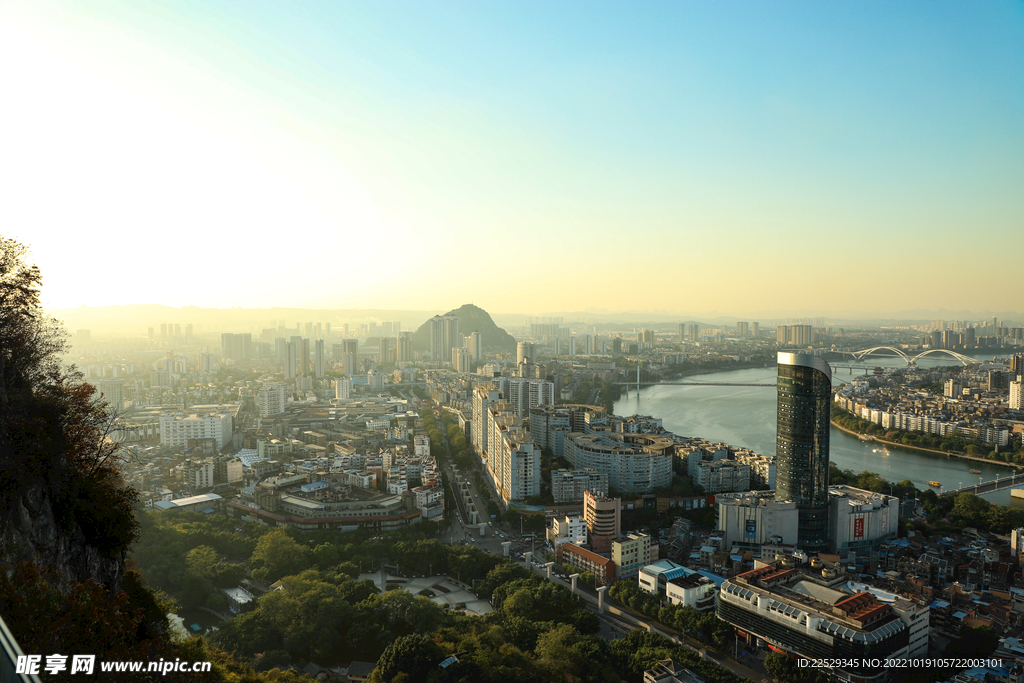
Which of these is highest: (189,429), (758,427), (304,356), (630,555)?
(304,356)

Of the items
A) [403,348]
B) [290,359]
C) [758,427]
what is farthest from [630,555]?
[403,348]

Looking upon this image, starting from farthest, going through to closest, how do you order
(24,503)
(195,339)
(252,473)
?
(195,339), (252,473), (24,503)

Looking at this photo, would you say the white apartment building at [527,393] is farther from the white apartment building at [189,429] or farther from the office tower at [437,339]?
the office tower at [437,339]

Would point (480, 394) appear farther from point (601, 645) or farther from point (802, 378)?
point (601, 645)

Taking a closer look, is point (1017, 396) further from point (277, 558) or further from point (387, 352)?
point (387, 352)

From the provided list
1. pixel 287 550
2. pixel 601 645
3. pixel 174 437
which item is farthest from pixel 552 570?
pixel 174 437

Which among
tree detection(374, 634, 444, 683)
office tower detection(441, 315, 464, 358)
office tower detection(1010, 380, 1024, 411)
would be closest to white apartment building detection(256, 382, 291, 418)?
tree detection(374, 634, 444, 683)
